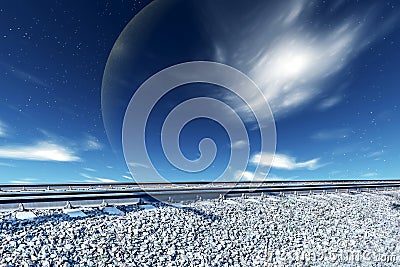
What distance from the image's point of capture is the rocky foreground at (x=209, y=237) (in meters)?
6.41

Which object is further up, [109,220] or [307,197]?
[307,197]

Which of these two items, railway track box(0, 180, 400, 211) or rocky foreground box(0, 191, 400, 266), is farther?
railway track box(0, 180, 400, 211)

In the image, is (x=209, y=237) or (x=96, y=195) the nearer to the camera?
(x=209, y=237)

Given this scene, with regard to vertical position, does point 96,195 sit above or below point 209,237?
above

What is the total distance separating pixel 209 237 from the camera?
8.10 m

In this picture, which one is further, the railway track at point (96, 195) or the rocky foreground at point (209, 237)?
the railway track at point (96, 195)

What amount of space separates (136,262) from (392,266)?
29.8 ft

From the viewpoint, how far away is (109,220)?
804cm

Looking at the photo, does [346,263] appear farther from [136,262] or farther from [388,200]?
[388,200]

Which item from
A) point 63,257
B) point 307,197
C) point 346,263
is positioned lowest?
point 63,257

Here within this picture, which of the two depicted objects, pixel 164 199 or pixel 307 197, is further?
pixel 307 197

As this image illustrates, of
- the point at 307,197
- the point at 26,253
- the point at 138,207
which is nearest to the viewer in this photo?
the point at 26,253

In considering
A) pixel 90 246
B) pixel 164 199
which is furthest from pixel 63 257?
pixel 164 199

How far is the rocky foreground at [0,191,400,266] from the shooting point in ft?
21.0
